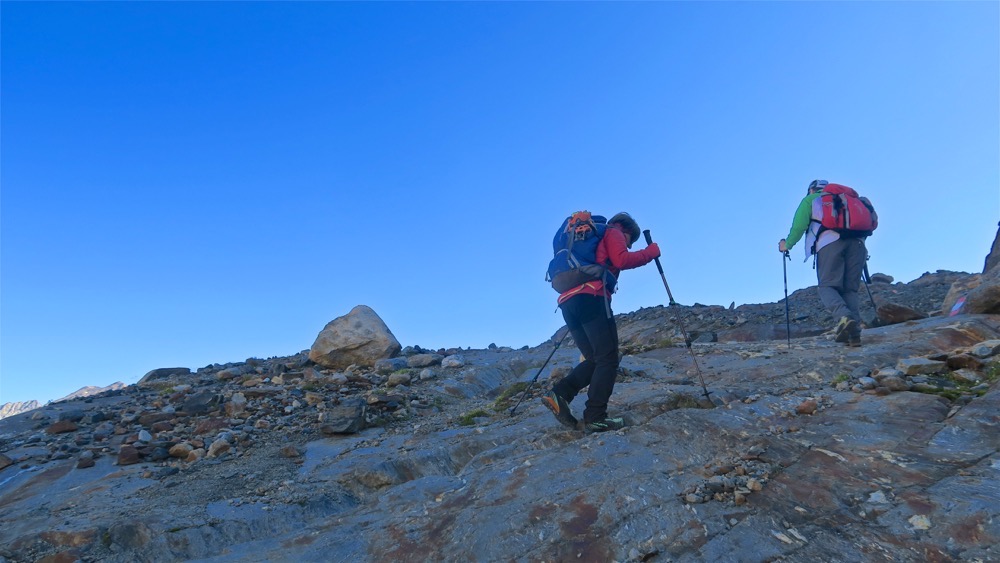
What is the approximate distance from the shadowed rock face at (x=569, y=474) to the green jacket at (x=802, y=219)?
2.22 meters

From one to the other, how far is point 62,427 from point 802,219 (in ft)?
47.1

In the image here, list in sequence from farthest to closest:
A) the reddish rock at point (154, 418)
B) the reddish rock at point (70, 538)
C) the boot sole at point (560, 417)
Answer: the reddish rock at point (154, 418) → the boot sole at point (560, 417) → the reddish rock at point (70, 538)

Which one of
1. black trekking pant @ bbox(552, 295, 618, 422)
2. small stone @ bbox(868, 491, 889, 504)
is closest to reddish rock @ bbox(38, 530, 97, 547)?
black trekking pant @ bbox(552, 295, 618, 422)

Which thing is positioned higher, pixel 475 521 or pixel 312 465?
pixel 312 465

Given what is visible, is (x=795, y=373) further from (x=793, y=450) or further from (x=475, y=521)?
(x=475, y=521)

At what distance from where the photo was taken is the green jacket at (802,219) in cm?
1153

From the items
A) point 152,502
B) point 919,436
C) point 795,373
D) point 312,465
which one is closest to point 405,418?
point 312,465

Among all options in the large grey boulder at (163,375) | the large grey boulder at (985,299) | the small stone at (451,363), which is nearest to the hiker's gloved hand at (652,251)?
the small stone at (451,363)

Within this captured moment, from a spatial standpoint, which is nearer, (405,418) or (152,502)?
(152,502)

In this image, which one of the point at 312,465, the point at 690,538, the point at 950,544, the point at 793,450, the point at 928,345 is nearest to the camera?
the point at 950,544

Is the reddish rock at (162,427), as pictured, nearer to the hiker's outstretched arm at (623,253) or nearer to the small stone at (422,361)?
the small stone at (422,361)

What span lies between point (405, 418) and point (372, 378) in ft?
11.0

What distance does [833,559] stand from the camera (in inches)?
165

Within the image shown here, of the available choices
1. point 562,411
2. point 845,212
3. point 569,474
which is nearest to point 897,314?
point 845,212
